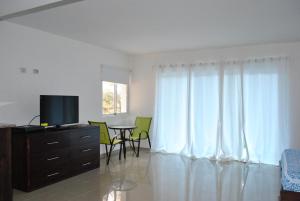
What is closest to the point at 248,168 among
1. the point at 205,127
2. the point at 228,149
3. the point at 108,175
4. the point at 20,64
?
the point at 228,149

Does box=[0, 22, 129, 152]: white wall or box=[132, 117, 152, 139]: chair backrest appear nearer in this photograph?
box=[0, 22, 129, 152]: white wall

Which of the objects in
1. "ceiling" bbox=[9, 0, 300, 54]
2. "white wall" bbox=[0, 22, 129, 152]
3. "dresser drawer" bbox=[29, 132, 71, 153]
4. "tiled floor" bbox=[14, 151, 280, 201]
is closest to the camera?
"ceiling" bbox=[9, 0, 300, 54]

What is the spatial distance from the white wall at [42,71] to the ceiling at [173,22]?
229 millimetres

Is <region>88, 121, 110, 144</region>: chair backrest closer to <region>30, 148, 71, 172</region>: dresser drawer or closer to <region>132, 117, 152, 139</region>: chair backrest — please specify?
<region>30, 148, 71, 172</region>: dresser drawer

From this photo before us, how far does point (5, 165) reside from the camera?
3.01 meters

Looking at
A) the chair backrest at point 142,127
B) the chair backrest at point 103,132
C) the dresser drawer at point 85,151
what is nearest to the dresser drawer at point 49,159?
the dresser drawer at point 85,151

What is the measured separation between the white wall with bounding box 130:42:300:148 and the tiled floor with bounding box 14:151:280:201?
1.49 meters

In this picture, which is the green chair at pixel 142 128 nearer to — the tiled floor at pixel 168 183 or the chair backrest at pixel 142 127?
the chair backrest at pixel 142 127

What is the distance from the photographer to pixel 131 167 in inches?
196

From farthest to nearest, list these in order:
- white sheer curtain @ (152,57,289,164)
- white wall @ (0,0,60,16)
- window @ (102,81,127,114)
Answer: window @ (102,81,127,114) < white sheer curtain @ (152,57,289,164) < white wall @ (0,0,60,16)

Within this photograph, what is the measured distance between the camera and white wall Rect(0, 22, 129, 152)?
3928 mm

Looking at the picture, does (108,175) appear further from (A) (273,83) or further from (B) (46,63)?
(A) (273,83)

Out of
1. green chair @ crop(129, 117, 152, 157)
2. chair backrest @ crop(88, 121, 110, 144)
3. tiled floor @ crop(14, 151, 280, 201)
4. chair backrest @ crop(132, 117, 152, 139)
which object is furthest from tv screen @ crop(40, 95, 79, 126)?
chair backrest @ crop(132, 117, 152, 139)

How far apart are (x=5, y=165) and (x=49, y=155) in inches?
35.5
